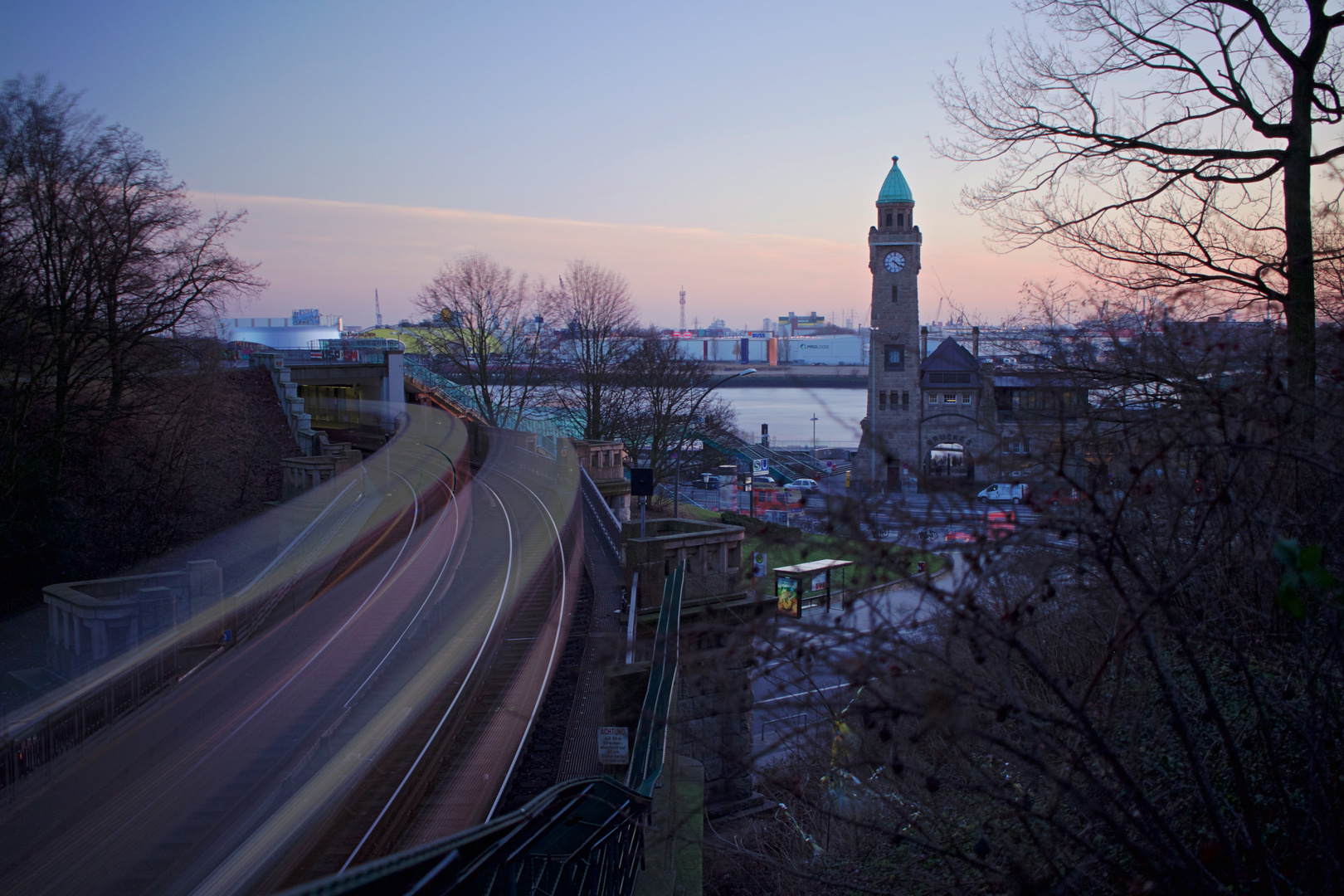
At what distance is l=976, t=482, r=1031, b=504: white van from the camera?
10.7 feet

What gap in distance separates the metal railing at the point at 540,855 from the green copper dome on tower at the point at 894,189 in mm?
56032

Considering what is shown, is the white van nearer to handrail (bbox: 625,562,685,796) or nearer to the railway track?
handrail (bbox: 625,562,685,796)

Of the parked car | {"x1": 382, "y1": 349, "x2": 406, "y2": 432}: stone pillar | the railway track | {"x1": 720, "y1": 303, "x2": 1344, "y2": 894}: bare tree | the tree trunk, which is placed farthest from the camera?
{"x1": 382, "y1": 349, "x2": 406, "y2": 432}: stone pillar

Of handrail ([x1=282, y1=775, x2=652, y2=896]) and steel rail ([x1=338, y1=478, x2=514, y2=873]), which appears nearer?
handrail ([x1=282, y1=775, x2=652, y2=896])

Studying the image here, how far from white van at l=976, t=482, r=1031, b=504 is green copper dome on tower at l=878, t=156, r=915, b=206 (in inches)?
2288

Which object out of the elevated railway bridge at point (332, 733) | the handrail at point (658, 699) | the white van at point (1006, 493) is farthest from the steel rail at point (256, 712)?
the white van at point (1006, 493)

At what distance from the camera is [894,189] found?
2282 inches

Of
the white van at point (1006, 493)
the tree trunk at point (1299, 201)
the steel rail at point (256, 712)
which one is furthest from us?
the steel rail at point (256, 712)

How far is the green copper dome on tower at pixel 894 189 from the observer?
5784cm

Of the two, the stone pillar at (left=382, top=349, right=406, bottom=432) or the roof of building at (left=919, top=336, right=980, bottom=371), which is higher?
the roof of building at (left=919, top=336, right=980, bottom=371)

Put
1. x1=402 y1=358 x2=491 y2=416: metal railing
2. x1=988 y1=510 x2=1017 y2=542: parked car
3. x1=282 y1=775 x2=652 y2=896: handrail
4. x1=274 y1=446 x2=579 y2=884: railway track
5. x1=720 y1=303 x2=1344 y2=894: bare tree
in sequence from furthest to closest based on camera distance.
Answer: x1=402 y1=358 x2=491 y2=416: metal railing < x1=274 y1=446 x2=579 y2=884: railway track < x1=988 y1=510 x2=1017 y2=542: parked car < x1=720 y1=303 x2=1344 y2=894: bare tree < x1=282 y1=775 x2=652 y2=896: handrail

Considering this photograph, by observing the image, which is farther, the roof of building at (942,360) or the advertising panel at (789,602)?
the roof of building at (942,360)

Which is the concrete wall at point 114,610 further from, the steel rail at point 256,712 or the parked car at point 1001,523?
the parked car at point 1001,523

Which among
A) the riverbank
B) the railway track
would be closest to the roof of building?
A: the riverbank
